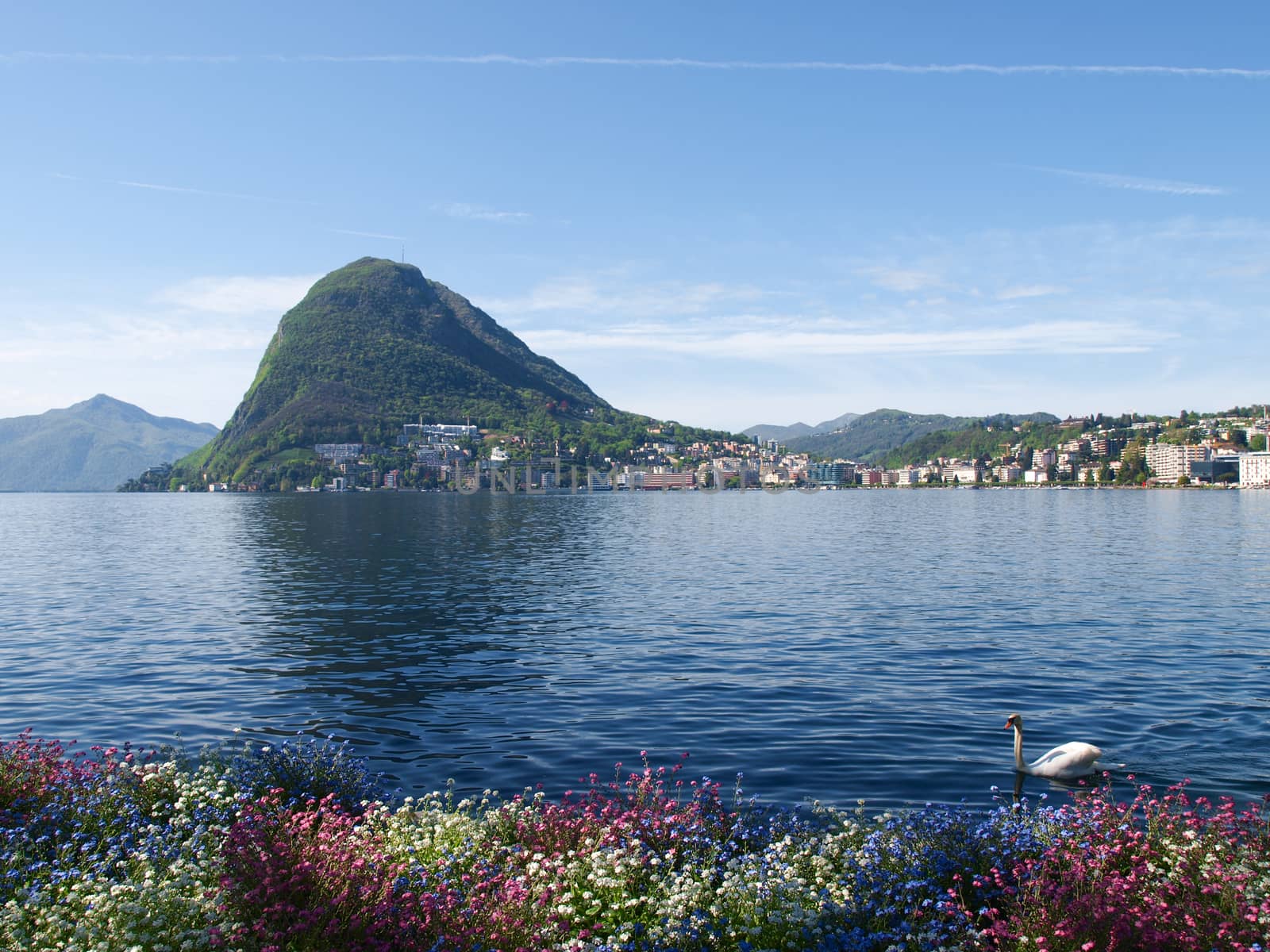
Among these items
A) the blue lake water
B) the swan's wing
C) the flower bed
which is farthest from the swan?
the flower bed

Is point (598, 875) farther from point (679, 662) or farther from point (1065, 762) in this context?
point (679, 662)

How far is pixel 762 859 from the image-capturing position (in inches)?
443

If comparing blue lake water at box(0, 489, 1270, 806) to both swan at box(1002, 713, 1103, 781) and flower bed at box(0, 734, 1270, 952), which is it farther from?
flower bed at box(0, 734, 1270, 952)

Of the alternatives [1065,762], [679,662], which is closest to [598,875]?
[1065,762]

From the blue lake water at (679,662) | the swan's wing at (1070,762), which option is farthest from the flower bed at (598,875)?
the blue lake water at (679,662)

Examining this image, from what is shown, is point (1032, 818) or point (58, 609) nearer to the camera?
point (1032, 818)

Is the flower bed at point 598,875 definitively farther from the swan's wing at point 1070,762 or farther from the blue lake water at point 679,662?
the blue lake water at point 679,662

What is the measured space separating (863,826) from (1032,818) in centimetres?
→ 239

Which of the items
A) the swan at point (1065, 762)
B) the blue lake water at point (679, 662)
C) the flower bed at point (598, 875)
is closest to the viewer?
the flower bed at point (598, 875)

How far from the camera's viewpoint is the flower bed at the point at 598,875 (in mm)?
8875

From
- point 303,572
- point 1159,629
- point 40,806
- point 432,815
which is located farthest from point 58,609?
point 1159,629

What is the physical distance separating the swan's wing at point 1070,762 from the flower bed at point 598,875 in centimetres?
245

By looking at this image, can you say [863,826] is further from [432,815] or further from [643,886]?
[432,815]

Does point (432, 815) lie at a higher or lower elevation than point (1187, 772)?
higher
